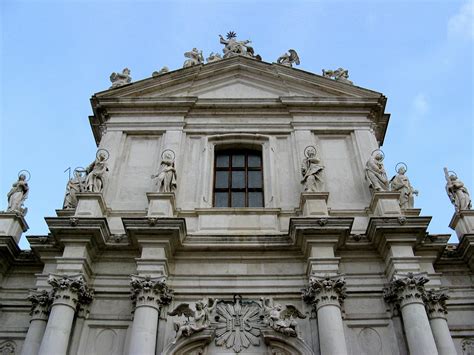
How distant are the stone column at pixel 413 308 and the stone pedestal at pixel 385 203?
1938 millimetres

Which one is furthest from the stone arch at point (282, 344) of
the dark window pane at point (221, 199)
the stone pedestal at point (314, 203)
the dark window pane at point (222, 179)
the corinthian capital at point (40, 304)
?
the dark window pane at point (222, 179)

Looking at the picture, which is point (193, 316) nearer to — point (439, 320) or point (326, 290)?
point (326, 290)

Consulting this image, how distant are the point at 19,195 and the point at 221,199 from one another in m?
5.31

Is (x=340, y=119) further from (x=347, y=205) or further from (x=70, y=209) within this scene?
(x=70, y=209)

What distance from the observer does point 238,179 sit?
1475 cm

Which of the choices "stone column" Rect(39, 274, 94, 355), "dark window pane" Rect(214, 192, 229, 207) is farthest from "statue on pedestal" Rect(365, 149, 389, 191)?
"stone column" Rect(39, 274, 94, 355)

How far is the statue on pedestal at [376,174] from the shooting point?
1320 cm

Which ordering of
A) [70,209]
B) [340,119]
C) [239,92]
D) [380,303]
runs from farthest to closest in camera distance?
[239,92], [340,119], [70,209], [380,303]

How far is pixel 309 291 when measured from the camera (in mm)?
11250

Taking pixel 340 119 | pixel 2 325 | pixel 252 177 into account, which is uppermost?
pixel 340 119

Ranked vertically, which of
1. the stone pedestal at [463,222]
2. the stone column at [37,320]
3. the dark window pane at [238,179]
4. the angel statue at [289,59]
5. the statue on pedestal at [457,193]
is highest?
the angel statue at [289,59]

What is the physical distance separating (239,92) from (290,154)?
3394 millimetres

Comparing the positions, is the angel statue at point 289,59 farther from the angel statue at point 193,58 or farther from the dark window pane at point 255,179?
the dark window pane at point 255,179

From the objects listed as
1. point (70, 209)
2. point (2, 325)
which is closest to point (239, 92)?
point (70, 209)
